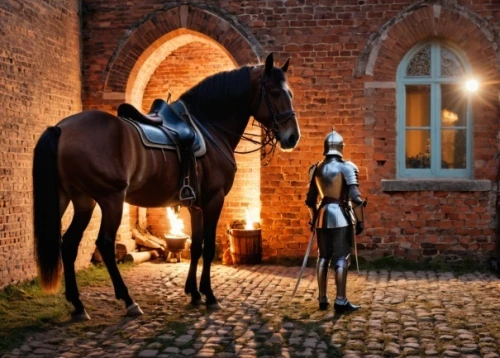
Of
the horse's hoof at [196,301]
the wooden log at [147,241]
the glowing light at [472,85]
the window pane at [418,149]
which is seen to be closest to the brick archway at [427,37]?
the glowing light at [472,85]

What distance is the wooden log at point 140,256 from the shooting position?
36.4 feet

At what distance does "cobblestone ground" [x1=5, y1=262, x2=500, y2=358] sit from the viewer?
18.1ft

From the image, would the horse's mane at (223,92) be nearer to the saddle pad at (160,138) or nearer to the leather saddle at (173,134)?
the leather saddle at (173,134)

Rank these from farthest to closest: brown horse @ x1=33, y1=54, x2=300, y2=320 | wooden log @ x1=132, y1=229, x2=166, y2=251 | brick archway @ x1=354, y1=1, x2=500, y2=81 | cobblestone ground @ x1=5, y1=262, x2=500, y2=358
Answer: wooden log @ x1=132, y1=229, x2=166, y2=251, brick archway @ x1=354, y1=1, x2=500, y2=81, brown horse @ x1=33, y1=54, x2=300, y2=320, cobblestone ground @ x1=5, y1=262, x2=500, y2=358

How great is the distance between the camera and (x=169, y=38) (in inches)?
443

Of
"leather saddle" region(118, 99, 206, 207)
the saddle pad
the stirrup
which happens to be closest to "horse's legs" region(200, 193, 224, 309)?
"leather saddle" region(118, 99, 206, 207)

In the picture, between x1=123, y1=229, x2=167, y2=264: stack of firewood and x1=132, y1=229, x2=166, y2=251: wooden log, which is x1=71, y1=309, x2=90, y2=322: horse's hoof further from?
x1=132, y1=229, x2=166, y2=251: wooden log

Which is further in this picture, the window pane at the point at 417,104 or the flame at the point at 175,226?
the flame at the point at 175,226

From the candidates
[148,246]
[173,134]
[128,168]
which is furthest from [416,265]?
[128,168]

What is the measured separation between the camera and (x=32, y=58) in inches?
359

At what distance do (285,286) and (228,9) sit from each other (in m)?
4.61

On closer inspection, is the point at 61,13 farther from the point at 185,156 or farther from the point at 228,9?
the point at 185,156

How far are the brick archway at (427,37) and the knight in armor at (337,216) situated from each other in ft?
12.3

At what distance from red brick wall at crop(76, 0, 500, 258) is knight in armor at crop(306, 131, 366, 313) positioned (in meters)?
3.54
